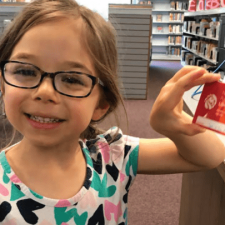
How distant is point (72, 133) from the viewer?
723 mm

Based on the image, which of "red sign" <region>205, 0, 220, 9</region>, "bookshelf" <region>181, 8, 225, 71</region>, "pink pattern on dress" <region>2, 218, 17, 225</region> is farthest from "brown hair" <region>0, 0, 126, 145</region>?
"red sign" <region>205, 0, 220, 9</region>

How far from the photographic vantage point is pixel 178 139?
2.44 feet

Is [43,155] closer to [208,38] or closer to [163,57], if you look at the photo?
[208,38]

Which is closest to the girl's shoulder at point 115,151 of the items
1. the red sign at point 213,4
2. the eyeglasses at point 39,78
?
the eyeglasses at point 39,78

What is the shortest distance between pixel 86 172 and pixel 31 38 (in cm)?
37

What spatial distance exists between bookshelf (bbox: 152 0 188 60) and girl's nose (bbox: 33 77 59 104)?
10.4m

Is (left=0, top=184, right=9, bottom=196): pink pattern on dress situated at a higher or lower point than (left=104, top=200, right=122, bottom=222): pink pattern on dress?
higher

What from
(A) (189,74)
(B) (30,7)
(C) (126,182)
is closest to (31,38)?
(B) (30,7)

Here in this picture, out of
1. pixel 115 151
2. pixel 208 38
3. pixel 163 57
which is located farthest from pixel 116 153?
pixel 163 57

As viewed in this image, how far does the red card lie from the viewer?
581 mm

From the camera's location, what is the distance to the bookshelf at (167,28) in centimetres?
1052

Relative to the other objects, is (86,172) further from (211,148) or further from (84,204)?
(211,148)

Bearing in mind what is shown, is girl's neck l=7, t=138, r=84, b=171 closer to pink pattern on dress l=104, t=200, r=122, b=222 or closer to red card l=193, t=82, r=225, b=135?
pink pattern on dress l=104, t=200, r=122, b=222

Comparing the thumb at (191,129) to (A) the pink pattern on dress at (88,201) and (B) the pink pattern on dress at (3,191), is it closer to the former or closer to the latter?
(A) the pink pattern on dress at (88,201)
